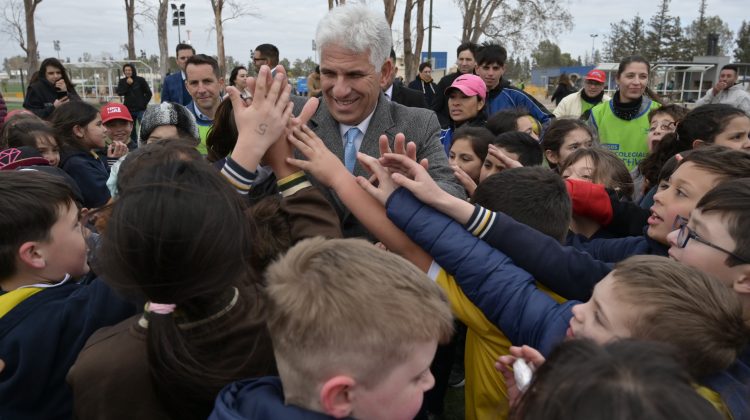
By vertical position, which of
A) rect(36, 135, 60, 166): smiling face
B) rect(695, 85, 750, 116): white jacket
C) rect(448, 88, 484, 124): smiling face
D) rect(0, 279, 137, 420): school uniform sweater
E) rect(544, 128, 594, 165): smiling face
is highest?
rect(695, 85, 750, 116): white jacket

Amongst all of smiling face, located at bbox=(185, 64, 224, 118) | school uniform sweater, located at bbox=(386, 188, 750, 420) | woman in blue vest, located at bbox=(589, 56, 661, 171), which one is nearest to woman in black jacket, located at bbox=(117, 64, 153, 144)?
smiling face, located at bbox=(185, 64, 224, 118)

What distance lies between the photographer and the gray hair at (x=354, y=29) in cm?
224

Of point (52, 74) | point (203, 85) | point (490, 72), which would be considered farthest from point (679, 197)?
point (52, 74)

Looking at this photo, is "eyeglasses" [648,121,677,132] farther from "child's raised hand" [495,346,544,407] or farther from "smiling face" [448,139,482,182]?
"child's raised hand" [495,346,544,407]

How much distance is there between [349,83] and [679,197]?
1.48 metres

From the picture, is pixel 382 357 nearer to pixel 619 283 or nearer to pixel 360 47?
pixel 619 283

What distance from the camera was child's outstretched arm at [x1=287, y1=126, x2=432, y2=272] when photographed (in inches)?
69.1

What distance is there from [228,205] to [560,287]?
3.40ft

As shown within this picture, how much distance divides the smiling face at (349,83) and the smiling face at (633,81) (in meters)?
3.46

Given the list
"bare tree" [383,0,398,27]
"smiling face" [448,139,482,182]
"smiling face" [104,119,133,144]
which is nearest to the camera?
"smiling face" [448,139,482,182]

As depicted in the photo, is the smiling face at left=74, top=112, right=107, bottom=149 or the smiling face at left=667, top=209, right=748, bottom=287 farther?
the smiling face at left=74, top=112, right=107, bottom=149

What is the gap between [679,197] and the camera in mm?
2201

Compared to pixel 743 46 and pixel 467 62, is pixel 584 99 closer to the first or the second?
pixel 467 62

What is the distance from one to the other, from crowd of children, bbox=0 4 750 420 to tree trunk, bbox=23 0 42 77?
71.3 ft
